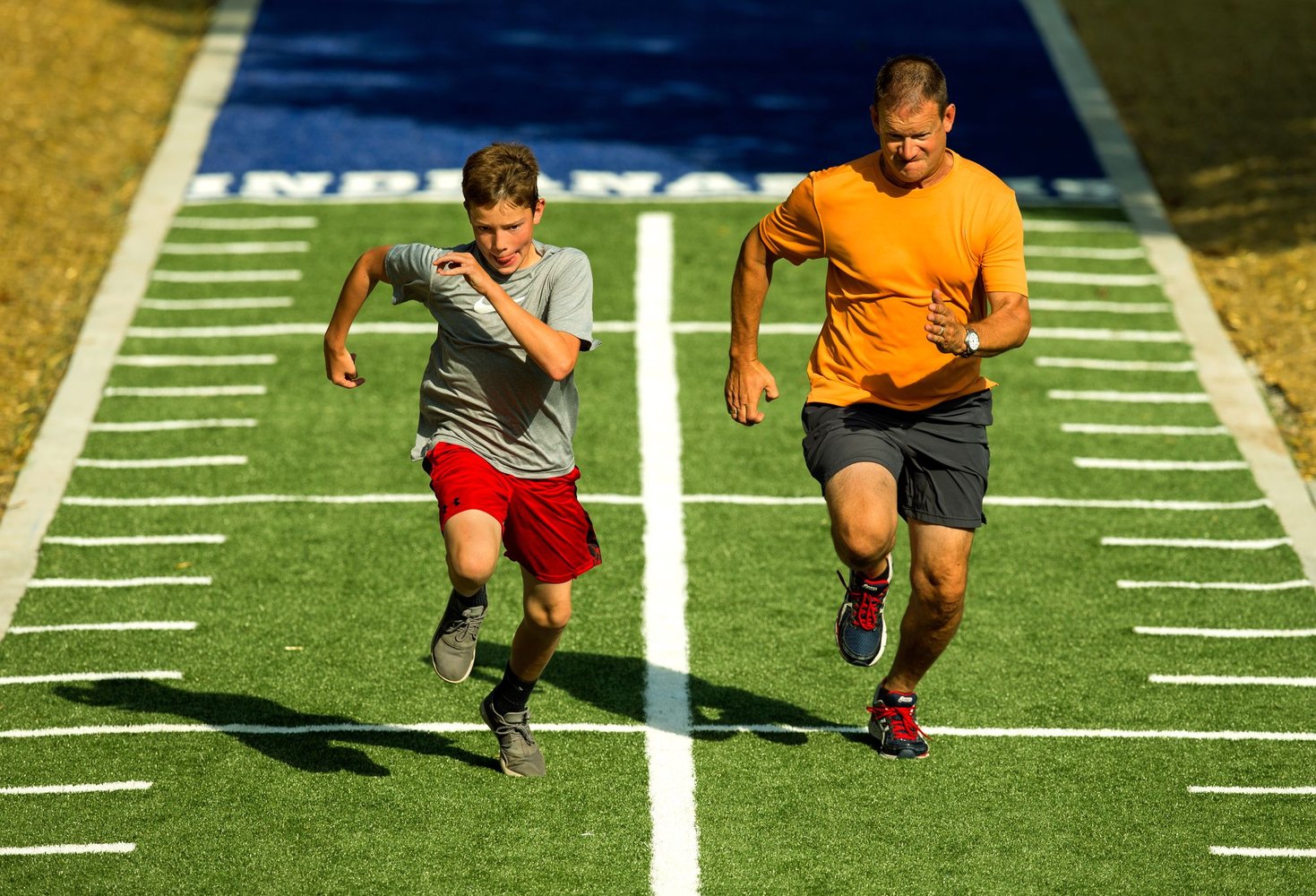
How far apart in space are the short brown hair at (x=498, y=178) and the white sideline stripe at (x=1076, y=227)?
24.6 feet

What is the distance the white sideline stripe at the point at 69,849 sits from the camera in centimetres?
557

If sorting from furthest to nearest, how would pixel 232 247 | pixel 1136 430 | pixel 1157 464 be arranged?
pixel 232 247 < pixel 1136 430 < pixel 1157 464

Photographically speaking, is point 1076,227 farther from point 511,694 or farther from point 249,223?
point 511,694

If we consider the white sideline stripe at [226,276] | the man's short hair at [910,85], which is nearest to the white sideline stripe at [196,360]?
the white sideline stripe at [226,276]

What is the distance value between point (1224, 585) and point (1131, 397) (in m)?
2.20

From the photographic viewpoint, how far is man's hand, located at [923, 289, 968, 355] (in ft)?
16.6

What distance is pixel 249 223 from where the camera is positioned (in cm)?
1170

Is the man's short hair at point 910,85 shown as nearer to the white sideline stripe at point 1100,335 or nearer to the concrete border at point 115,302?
the concrete border at point 115,302

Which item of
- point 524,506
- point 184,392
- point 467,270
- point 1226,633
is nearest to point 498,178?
point 467,270

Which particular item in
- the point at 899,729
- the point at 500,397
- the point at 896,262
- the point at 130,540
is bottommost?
the point at 130,540

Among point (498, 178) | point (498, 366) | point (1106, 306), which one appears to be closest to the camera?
point (498, 178)

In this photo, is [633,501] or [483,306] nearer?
[483,306]

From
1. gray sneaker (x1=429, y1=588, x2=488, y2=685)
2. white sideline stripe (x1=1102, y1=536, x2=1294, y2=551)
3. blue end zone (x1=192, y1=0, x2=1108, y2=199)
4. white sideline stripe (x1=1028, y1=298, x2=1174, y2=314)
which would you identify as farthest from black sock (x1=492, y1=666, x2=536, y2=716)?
blue end zone (x1=192, y1=0, x2=1108, y2=199)

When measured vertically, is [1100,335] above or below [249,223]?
above
